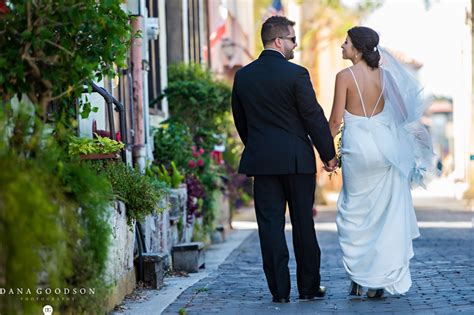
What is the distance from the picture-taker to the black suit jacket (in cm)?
816

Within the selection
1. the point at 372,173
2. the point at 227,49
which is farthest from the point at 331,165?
the point at 227,49

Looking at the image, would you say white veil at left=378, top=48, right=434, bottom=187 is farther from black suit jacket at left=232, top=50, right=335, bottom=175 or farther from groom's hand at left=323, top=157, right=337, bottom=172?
black suit jacket at left=232, top=50, right=335, bottom=175

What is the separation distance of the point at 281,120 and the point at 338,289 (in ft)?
4.99

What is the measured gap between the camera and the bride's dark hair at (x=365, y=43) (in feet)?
27.7

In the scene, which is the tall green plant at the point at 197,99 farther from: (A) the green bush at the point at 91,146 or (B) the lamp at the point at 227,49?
(B) the lamp at the point at 227,49

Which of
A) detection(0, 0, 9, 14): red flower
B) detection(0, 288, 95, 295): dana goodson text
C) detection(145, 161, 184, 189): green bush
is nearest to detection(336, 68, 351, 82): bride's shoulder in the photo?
detection(0, 0, 9, 14): red flower

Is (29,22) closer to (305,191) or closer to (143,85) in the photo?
(305,191)

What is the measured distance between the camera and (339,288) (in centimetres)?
910

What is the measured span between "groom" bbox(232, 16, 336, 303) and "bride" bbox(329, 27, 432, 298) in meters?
0.22

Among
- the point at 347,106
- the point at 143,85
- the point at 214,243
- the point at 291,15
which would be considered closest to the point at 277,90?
the point at 347,106

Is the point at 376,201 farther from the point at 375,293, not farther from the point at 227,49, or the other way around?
the point at 227,49

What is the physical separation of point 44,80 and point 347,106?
2477mm

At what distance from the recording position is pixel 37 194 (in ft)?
17.9

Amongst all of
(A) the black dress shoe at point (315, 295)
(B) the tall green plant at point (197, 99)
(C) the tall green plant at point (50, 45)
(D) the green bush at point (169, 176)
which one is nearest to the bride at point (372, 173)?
(A) the black dress shoe at point (315, 295)
